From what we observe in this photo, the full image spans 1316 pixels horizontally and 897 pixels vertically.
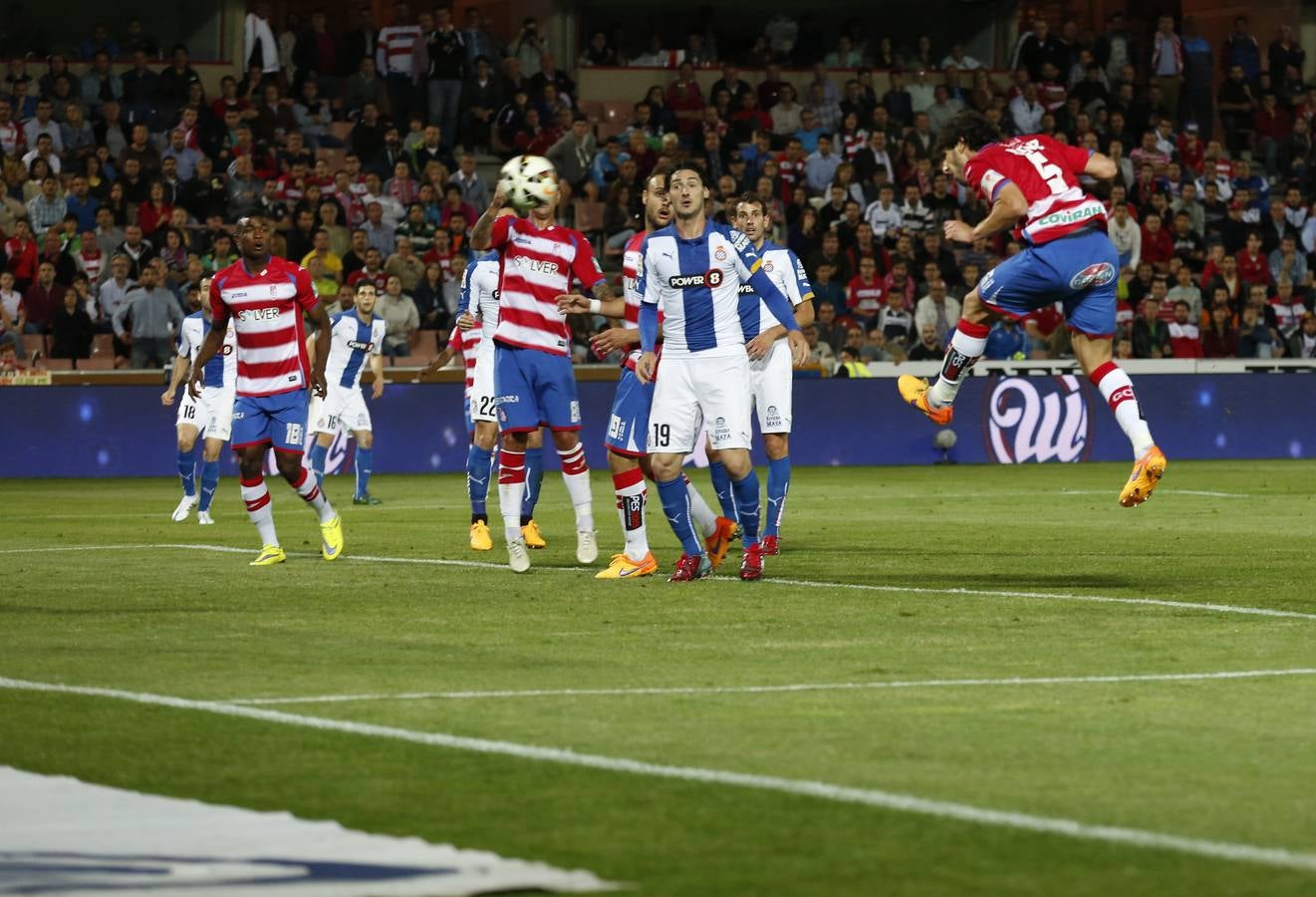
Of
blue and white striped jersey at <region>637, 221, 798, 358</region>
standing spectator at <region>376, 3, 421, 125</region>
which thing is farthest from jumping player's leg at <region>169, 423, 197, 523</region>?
standing spectator at <region>376, 3, 421, 125</region>

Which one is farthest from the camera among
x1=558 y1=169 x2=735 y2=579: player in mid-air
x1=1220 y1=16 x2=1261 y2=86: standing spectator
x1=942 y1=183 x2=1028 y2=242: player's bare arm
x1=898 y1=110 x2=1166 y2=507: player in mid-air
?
x1=1220 y1=16 x2=1261 y2=86: standing spectator

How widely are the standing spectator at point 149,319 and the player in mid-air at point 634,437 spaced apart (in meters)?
15.2

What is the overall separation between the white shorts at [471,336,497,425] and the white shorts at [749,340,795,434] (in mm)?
2368

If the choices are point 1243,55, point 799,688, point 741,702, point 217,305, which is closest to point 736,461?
point 217,305

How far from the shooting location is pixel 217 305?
14430 mm

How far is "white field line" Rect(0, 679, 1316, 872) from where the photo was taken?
5340 mm

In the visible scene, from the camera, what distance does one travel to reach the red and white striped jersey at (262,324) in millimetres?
14352

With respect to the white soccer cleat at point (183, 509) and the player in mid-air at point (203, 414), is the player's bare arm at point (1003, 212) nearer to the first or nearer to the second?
the player in mid-air at point (203, 414)

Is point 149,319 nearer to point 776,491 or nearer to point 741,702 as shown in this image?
point 776,491

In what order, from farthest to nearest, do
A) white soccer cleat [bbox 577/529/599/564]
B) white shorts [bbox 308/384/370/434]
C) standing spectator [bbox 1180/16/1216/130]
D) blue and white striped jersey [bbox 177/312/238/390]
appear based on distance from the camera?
standing spectator [bbox 1180/16/1216/130] → white shorts [bbox 308/384/370/434] → blue and white striped jersey [bbox 177/312/238/390] → white soccer cleat [bbox 577/529/599/564]

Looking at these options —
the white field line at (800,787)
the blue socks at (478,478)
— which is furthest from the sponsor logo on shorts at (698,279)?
the white field line at (800,787)

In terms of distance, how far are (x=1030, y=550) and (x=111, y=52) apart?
2156 cm

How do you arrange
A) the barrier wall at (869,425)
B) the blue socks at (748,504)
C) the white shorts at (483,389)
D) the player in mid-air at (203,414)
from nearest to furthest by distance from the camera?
the blue socks at (748,504), the white shorts at (483,389), the player in mid-air at (203,414), the barrier wall at (869,425)

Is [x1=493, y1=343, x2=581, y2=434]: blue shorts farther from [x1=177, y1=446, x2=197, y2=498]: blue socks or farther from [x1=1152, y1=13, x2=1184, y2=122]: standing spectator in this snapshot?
[x1=1152, y1=13, x2=1184, y2=122]: standing spectator
